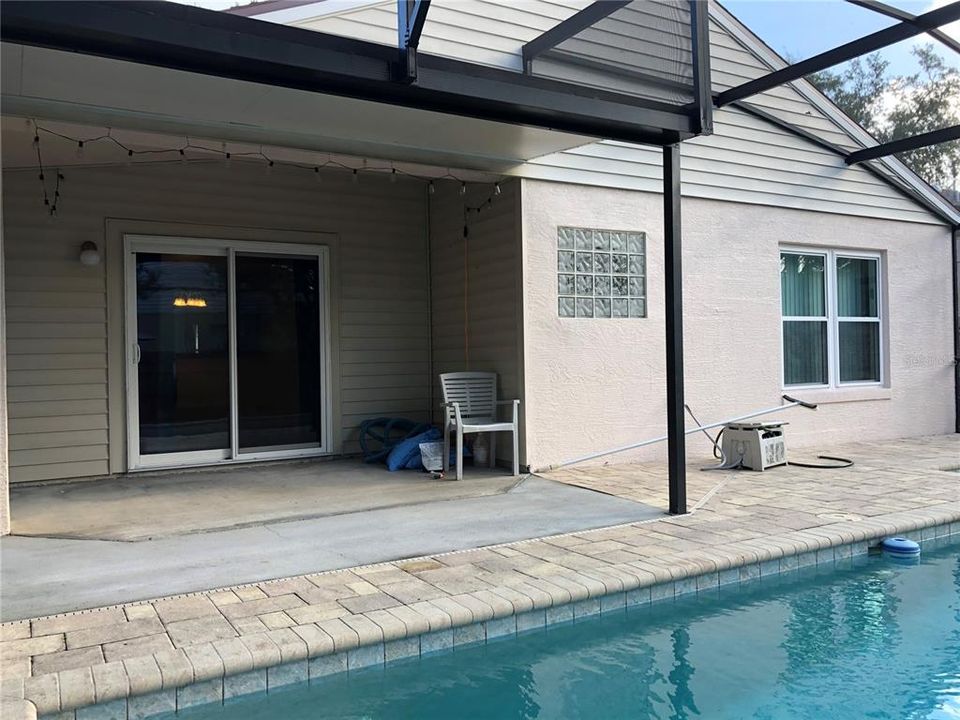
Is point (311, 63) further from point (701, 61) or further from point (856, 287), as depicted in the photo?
point (856, 287)

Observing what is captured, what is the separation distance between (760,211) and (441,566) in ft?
17.2

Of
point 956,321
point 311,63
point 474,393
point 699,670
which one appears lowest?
point 699,670

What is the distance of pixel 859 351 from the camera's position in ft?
26.5

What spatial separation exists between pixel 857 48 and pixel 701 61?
6.75 ft

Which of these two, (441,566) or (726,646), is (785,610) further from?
(441,566)

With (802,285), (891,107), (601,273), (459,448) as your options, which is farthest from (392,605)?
(891,107)

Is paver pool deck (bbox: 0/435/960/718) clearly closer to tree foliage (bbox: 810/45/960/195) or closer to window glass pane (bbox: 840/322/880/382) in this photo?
window glass pane (bbox: 840/322/880/382)

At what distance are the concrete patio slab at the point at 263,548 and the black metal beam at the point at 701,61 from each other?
2317 mm

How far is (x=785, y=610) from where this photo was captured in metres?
3.42

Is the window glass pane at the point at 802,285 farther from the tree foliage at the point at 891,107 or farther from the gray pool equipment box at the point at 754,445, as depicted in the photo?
the tree foliage at the point at 891,107

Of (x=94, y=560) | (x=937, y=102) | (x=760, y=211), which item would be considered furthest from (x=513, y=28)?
(x=937, y=102)

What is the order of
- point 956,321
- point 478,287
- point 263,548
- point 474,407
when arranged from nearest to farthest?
point 263,548 < point 474,407 < point 478,287 < point 956,321

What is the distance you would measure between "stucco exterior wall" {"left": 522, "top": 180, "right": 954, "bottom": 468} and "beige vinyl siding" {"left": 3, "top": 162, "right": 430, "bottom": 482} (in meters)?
1.58

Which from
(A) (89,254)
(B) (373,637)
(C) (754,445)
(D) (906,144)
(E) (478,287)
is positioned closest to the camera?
(B) (373,637)
